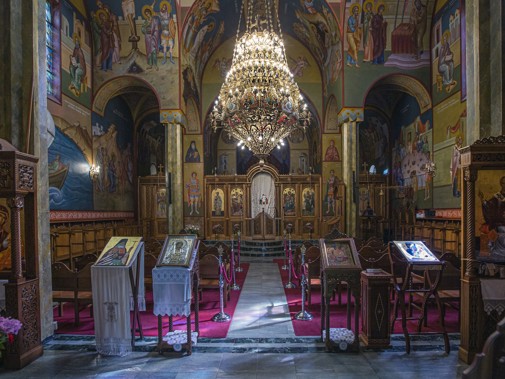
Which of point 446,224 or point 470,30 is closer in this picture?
point 470,30

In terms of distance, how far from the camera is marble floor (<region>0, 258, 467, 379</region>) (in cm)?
413

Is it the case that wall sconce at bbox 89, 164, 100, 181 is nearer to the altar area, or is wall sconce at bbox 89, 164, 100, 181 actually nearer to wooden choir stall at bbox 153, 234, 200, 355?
the altar area

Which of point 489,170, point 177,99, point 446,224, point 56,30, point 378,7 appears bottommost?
point 446,224

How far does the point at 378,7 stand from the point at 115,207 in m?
13.1

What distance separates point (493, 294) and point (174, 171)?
11.1 meters

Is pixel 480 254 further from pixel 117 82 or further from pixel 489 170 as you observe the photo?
pixel 117 82

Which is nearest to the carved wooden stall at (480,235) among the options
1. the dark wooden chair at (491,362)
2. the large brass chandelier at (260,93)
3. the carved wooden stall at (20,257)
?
the dark wooden chair at (491,362)

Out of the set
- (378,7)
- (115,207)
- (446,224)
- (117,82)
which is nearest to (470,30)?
(446,224)

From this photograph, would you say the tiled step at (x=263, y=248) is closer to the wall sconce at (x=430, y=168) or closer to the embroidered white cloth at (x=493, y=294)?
the wall sconce at (x=430, y=168)

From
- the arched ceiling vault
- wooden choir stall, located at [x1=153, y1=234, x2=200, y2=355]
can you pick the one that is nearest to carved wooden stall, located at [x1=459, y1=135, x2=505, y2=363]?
wooden choir stall, located at [x1=153, y1=234, x2=200, y2=355]

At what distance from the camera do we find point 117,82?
14.0m

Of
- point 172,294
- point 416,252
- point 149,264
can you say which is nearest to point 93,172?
point 149,264

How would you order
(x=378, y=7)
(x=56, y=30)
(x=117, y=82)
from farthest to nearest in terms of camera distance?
(x=117, y=82)
(x=378, y=7)
(x=56, y=30)

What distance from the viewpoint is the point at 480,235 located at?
15.8ft
